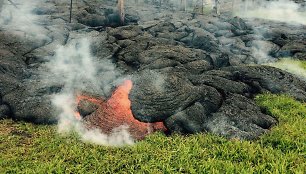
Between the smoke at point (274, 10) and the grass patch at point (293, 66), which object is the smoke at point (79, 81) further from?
the smoke at point (274, 10)

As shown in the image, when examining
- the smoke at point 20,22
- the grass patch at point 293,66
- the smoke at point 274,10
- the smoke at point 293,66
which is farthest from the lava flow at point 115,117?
the smoke at point 274,10

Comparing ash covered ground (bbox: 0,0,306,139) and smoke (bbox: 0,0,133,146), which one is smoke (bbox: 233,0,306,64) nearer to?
ash covered ground (bbox: 0,0,306,139)

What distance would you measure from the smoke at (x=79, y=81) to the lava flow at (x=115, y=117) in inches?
10.6

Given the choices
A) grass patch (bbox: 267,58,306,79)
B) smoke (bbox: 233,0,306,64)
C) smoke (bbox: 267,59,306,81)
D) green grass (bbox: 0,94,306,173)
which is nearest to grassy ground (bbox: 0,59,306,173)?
green grass (bbox: 0,94,306,173)

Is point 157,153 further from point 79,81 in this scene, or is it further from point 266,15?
point 266,15

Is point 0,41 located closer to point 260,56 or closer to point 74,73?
point 74,73

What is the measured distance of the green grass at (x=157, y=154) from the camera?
9594mm

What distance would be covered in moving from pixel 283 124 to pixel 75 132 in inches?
327

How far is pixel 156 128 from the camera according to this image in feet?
41.6

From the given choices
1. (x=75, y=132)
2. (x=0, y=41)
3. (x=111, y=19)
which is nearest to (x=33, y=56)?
(x=0, y=41)

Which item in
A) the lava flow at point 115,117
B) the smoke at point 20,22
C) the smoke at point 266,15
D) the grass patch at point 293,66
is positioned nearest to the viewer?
the lava flow at point 115,117

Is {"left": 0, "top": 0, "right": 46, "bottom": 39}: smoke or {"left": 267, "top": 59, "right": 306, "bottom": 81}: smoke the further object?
{"left": 0, "top": 0, "right": 46, "bottom": 39}: smoke

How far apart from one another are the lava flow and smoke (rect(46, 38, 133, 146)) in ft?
0.88

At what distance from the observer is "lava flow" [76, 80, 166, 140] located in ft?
40.5
